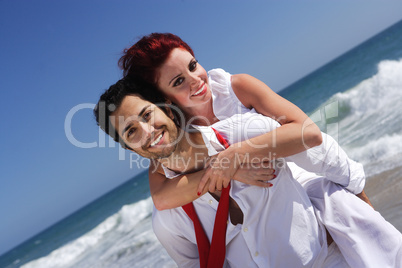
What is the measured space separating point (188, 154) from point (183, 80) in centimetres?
72

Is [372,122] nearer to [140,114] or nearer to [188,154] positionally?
[188,154]

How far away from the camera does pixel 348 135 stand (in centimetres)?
1131

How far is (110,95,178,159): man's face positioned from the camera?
2486 millimetres

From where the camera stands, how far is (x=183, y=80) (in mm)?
3006

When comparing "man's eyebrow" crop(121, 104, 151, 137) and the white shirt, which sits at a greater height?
"man's eyebrow" crop(121, 104, 151, 137)

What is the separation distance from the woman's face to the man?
0.92 feet

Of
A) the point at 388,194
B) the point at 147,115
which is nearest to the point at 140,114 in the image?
the point at 147,115

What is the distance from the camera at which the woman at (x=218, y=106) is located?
7.54ft

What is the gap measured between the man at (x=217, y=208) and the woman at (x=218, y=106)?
13cm

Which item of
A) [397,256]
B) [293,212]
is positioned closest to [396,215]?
[397,256]

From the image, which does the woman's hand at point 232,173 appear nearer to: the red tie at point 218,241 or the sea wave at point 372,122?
the red tie at point 218,241

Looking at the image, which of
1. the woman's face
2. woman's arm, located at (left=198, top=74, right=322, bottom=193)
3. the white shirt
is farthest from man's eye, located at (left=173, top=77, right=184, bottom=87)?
woman's arm, located at (left=198, top=74, right=322, bottom=193)

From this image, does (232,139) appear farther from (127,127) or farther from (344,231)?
(344,231)

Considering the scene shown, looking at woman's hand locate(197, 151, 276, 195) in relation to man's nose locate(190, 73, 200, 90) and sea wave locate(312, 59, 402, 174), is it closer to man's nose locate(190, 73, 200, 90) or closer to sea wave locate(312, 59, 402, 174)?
man's nose locate(190, 73, 200, 90)
